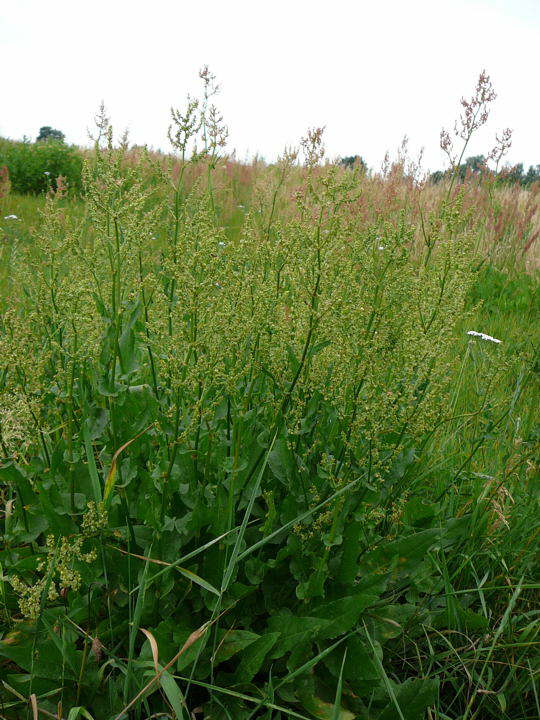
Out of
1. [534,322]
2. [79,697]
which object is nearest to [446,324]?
[79,697]

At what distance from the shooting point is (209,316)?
159cm

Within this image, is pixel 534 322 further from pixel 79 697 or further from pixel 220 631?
pixel 79 697

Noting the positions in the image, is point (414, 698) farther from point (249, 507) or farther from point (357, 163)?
point (357, 163)

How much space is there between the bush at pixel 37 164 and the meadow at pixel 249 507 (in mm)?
10412

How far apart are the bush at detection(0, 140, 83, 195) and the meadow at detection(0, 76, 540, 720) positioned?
1041 centimetres

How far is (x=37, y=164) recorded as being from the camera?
38.8ft

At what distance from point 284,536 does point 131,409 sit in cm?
78

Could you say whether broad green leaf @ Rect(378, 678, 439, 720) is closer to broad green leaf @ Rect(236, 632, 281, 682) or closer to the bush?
broad green leaf @ Rect(236, 632, 281, 682)

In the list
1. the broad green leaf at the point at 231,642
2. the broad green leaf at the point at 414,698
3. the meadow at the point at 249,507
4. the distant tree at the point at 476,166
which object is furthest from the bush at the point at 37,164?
the broad green leaf at the point at 414,698

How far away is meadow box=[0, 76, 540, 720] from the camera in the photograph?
1.59m

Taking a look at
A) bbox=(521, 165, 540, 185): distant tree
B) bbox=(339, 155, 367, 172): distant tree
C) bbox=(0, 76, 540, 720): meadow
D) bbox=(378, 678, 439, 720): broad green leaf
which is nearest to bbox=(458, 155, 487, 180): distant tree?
bbox=(339, 155, 367, 172): distant tree

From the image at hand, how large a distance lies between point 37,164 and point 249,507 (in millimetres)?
12368

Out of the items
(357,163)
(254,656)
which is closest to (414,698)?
(254,656)

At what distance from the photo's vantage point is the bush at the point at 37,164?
11.5 metres
